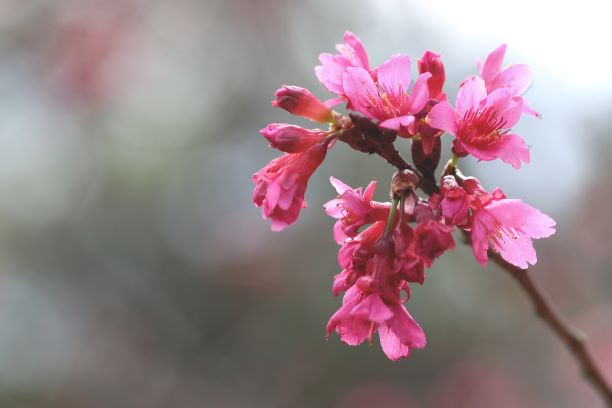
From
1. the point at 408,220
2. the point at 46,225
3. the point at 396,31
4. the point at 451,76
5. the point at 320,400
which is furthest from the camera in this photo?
the point at 396,31

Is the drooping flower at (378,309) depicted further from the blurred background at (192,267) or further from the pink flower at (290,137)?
the blurred background at (192,267)

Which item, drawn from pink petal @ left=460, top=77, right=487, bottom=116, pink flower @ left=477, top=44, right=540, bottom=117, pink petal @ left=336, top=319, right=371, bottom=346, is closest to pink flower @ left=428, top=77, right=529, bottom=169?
pink petal @ left=460, top=77, right=487, bottom=116

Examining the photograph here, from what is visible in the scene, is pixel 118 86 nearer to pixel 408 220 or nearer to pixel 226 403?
pixel 226 403

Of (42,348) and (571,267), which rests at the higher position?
(42,348)


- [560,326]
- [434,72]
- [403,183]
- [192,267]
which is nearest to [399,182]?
[403,183]

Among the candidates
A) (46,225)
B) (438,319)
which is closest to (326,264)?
(438,319)

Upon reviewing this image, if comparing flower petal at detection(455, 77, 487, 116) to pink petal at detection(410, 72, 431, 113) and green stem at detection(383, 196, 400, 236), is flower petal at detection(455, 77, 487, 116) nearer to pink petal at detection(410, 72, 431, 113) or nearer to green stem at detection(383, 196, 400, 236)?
pink petal at detection(410, 72, 431, 113)
